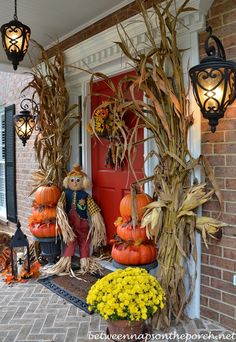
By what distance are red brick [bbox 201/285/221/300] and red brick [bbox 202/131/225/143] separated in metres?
1.12

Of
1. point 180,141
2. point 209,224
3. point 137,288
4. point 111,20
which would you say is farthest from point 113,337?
point 111,20

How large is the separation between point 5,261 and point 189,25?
3.10 meters

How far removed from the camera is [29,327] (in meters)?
2.42

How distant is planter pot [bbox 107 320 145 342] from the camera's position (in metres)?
1.95

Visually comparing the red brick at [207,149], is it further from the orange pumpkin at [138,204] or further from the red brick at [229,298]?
the red brick at [229,298]

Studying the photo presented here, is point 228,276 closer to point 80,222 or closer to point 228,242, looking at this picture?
point 228,242

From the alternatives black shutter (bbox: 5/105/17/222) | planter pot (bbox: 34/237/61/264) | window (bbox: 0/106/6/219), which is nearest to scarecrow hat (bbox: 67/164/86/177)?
planter pot (bbox: 34/237/61/264)

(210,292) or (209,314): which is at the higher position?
(210,292)

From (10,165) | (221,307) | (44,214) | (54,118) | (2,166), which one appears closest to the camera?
(221,307)

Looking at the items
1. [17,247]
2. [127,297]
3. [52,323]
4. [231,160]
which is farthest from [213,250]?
[17,247]

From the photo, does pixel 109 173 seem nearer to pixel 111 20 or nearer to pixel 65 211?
pixel 65 211

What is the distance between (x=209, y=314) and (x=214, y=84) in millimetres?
1692

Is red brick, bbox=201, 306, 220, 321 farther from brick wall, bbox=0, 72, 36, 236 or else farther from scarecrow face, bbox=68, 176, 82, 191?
brick wall, bbox=0, 72, 36, 236

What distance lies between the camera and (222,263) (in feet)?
7.68
